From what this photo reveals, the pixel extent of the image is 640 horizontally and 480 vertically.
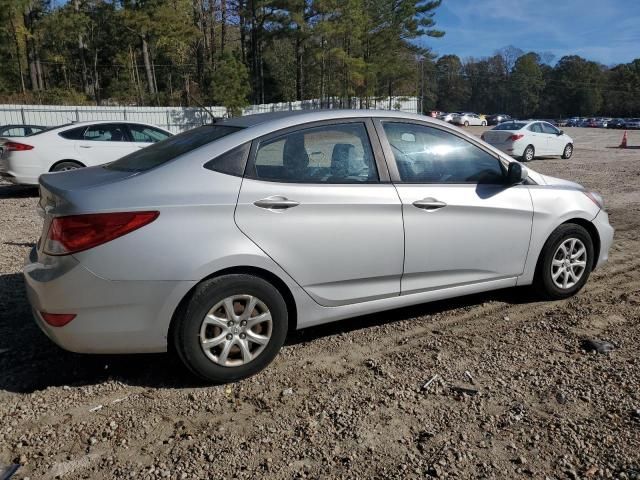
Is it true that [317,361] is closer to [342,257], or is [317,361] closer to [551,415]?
[342,257]

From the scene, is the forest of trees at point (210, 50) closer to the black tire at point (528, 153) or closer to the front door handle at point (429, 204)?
the black tire at point (528, 153)

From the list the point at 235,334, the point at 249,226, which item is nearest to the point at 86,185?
the point at 249,226

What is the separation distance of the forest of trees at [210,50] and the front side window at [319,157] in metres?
31.1

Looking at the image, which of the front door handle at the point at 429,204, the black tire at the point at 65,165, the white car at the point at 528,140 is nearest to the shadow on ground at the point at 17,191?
the black tire at the point at 65,165

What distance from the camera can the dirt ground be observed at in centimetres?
263

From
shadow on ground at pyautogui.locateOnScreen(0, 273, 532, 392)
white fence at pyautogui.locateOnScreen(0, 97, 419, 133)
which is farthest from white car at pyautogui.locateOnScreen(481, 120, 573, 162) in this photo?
shadow on ground at pyautogui.locateOnScreen(0, 273, 532, 392)

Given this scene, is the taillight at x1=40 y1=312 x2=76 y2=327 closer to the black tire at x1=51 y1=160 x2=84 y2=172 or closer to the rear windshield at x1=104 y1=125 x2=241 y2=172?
the rear windshield at x1=104 y1=125 x2=241 y2=172

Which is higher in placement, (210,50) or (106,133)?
(210,50)

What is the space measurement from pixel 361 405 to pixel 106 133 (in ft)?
31.6

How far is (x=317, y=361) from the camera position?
370 cm

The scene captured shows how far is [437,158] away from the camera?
162 inches

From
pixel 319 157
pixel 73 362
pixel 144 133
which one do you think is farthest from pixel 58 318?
pixel 144 133

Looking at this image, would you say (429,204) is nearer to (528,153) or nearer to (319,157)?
(319,157)

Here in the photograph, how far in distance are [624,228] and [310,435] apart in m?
6.71
